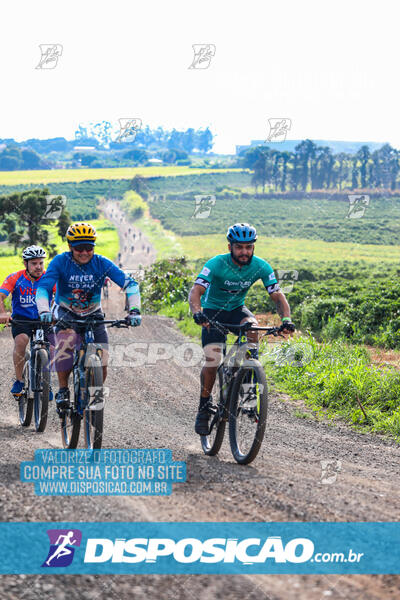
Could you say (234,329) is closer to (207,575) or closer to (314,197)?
(207,575)

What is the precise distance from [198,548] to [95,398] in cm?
266

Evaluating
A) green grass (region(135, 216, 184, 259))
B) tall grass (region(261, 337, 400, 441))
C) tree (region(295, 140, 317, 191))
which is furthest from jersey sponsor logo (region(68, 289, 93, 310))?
tree (region(295, 140, 317, 191))

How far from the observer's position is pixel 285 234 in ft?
294

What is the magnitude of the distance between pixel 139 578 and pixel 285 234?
8739 cm

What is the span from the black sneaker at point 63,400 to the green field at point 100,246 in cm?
4130

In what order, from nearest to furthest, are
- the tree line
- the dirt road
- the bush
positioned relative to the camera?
1. the dirt road
2. the bush
3. the tree line

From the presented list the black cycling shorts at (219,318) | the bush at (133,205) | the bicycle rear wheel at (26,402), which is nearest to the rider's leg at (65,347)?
the black cycling shorts at (219,318)

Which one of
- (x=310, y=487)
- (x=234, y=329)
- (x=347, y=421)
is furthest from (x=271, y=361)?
(x=310, y=487)

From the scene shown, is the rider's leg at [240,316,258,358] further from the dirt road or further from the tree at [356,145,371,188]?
the tree at [356,145,371,188]

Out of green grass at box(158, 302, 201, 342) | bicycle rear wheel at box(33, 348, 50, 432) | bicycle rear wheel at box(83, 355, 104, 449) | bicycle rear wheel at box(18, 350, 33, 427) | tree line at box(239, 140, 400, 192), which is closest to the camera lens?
bicycle rear wheel at box(83, 355, 104, 449)

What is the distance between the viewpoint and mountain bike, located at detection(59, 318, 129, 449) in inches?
261

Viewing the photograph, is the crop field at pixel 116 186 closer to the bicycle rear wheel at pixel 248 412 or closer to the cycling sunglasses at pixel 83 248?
the cycling sunglasses at pixel 83 248

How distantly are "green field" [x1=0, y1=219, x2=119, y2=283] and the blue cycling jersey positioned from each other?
136ft

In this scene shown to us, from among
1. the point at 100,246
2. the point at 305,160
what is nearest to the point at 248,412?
the point at 100,246
